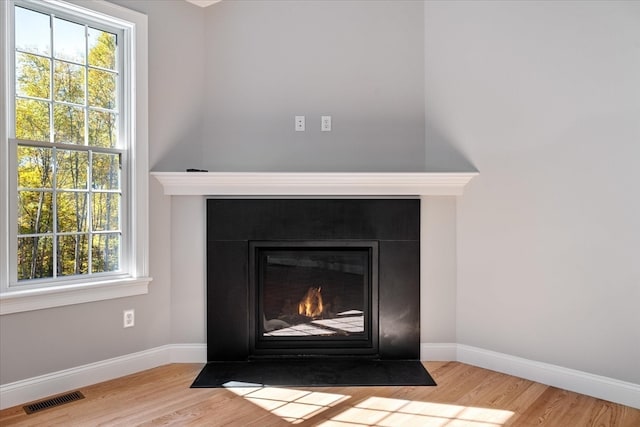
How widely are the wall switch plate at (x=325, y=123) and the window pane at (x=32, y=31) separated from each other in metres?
1.73

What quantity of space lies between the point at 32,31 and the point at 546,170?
10.3 ft

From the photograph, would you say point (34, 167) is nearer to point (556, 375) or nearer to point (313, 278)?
point (313, 278)

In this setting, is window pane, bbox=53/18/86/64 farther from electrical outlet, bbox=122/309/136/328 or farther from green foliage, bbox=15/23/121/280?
electrical outlet, bbox=122/309/136/328

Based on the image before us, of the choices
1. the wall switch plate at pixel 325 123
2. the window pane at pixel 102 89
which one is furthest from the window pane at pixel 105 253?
the wall switch plate at pixel 325 123

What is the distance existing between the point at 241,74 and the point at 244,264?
1381mm

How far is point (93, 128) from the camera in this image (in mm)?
2699

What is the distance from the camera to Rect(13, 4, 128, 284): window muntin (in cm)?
241

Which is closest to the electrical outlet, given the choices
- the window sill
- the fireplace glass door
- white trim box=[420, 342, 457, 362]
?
the window sill

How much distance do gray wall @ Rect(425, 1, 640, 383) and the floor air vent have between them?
2484 millimetres

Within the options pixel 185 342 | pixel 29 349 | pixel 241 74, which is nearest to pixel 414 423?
pixel 185 342

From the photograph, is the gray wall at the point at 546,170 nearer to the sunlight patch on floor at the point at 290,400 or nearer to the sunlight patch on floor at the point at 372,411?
the sunlight patch on floor at the point at 372,411

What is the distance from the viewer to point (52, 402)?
237cm

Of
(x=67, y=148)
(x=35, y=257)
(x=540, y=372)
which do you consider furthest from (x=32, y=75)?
(x=540, y=372)

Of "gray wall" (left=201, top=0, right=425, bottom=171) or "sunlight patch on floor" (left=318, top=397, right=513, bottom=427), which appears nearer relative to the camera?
"sunlight patch on floor" (left=318, top=397, right=513, bottom=427)
